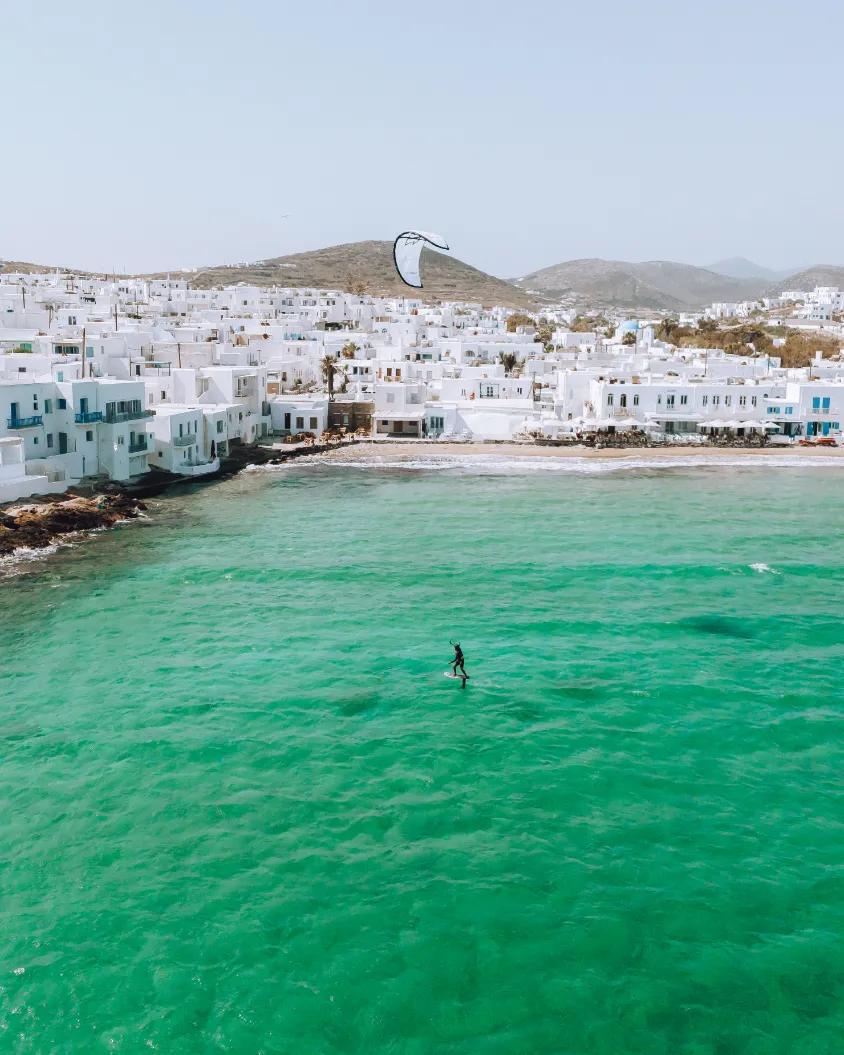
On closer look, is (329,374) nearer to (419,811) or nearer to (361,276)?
(419,811)

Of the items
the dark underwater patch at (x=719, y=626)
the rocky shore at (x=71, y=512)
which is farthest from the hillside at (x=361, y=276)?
the dark underwater patch at (x=719, y=626)

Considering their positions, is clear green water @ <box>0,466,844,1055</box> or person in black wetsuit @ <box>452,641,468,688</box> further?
person in black wetsuit @ <box>452,641,468,688</box>

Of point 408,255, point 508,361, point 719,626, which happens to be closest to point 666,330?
point 508,361

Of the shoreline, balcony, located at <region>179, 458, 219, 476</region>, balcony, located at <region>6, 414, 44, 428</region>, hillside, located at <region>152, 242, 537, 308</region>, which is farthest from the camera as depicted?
hillside, located at <region>152, 242, 537, 308</region>

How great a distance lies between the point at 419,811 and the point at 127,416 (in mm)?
28759

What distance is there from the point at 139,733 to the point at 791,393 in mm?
50711

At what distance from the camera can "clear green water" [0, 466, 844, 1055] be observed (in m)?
10.2

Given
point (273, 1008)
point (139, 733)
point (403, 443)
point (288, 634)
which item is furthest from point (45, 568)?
point (403, 443)

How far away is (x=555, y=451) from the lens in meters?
51.4

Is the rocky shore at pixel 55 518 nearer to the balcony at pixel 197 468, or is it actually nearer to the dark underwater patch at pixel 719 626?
the balcony at pixel 197 468

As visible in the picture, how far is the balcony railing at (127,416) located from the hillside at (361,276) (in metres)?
104

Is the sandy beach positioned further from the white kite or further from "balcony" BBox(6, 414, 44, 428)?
"balcony" BBox(6, 414, 44, 428)

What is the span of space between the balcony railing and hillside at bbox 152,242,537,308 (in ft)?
343

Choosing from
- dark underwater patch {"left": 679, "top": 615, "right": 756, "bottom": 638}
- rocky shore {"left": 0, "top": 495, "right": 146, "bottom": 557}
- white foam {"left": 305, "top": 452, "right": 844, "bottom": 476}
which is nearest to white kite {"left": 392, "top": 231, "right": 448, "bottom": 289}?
white foam {"left": 305, "top": 452, "right": 844, "bottom": 476}
